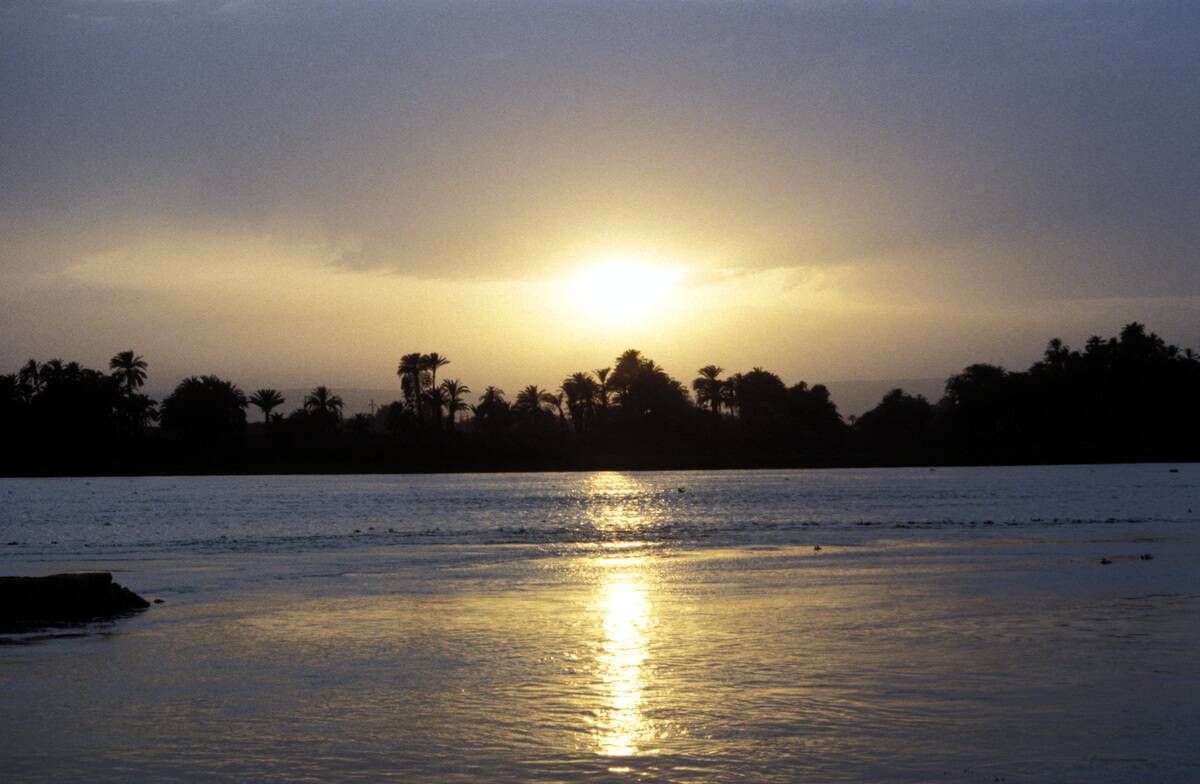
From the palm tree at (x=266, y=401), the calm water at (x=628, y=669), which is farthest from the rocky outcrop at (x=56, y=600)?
the palm tree at (x=266, y=401)

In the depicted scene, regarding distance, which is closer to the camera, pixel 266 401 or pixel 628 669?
pixel 628 669

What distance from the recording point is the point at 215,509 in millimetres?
81125

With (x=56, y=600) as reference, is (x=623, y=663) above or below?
below

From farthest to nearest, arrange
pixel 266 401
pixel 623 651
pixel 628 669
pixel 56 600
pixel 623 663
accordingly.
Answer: pixel 266 401 < pixel 56 600 < pixel 623 651 < pixel 623 663 < pixel 628 669

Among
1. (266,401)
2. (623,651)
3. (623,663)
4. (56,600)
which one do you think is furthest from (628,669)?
(266,401)

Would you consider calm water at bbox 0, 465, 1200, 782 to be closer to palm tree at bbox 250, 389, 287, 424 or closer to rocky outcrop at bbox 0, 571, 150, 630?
rocky outcrop at bbox 0, 571, 150, 630

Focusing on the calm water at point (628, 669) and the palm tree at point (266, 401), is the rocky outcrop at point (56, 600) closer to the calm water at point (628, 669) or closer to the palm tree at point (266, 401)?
the calm water at point (628, 669)

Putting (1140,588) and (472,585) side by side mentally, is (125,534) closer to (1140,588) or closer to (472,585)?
(472,585)

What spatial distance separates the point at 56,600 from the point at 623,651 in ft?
40.3

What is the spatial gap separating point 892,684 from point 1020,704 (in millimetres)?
1861

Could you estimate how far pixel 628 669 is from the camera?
17.6m

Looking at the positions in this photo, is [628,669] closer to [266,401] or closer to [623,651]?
[623,651]

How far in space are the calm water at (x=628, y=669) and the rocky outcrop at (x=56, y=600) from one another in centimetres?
115

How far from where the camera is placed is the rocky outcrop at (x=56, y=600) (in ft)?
76.3
